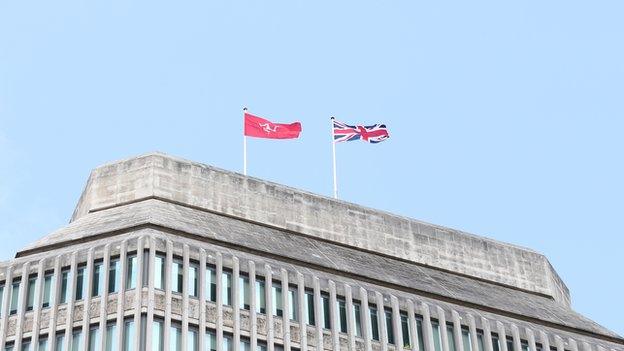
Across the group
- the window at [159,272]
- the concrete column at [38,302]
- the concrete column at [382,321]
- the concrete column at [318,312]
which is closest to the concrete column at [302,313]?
the concrete column at [318,312]

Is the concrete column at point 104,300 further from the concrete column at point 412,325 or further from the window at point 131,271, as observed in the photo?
the concrete column at point 412,325

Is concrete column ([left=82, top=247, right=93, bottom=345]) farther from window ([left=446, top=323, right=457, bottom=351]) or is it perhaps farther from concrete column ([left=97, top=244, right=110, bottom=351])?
window ([left=446, top=323, right=457, bottom=351])

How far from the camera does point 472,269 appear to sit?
106000mm

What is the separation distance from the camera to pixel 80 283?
87.2 m

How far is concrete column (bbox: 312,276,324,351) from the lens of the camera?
88.8 metres

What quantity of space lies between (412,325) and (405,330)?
0.52 meters

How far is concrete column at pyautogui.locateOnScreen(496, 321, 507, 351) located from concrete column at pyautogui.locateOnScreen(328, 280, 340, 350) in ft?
34.7

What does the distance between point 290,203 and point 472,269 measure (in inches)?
521

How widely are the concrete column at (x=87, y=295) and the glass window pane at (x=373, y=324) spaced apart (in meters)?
15.9

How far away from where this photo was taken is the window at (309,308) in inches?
3529

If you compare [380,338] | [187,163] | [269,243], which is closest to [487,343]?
[380,338]

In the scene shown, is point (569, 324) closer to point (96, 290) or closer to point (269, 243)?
point (269, 243)

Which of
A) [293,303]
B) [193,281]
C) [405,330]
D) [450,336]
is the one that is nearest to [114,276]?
[193,281]

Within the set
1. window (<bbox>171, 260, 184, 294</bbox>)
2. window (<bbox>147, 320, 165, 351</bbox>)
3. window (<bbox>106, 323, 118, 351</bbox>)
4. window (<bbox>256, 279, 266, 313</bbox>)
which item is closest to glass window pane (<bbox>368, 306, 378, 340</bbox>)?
window (<bbox>256, 279, 266, 313</bbox>)
